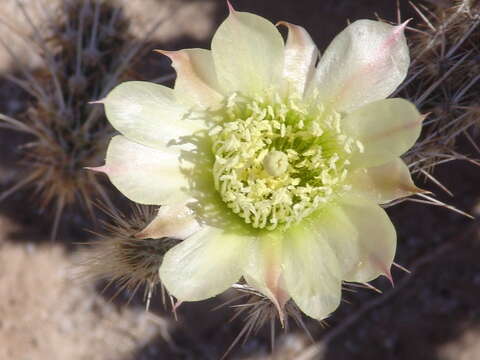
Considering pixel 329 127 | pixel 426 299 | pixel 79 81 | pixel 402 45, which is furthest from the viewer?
pixel 426 299

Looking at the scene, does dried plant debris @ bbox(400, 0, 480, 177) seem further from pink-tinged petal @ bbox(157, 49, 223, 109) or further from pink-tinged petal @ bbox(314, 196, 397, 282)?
pink-tinged petal @ bbox(157, 49, 223, 109)

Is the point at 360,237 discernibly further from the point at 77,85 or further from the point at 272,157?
the point at 77,85

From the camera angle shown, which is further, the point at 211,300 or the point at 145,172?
the point at 211,300

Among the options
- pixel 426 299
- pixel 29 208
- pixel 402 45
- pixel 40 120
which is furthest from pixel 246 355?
pixel 402 45

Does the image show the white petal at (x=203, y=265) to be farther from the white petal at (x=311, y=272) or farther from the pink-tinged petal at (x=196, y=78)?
the pink-tinged petal at (x=196, y=78)

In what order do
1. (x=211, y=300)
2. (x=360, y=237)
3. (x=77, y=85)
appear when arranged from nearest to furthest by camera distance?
(x=360, y=237), (x=77, y=85), (x=211, y=300)

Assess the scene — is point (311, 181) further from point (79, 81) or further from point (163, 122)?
point (79, 81)

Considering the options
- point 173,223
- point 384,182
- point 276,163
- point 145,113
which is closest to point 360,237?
point 384,182

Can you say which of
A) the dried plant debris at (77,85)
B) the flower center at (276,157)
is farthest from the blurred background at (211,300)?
the flower center at (276,157)
